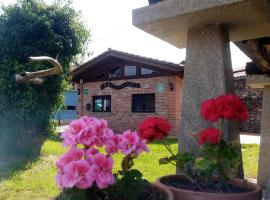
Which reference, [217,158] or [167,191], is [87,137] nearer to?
[167,191]

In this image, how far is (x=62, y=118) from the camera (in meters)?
23.9

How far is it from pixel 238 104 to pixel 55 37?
6462 mm

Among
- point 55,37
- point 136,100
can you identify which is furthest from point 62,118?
point 55,37

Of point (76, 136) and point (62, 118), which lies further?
point (62, 118)

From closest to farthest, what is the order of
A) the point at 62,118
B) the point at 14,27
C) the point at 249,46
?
the point at 249,46, the point at 14,27, the point at 62,118

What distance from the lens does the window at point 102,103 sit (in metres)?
17.4

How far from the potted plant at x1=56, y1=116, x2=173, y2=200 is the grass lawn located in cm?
204

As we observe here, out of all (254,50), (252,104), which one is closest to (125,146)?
(254,50)

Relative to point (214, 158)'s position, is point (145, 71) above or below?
above

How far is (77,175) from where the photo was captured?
148 centimetres

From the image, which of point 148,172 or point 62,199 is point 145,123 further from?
point 148,172

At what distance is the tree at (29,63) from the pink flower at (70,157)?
6.20 metres

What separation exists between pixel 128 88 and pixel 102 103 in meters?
1.90

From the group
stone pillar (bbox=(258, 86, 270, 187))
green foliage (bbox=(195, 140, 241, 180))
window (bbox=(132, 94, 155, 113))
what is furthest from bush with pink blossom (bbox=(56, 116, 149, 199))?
window (bbox=(132, 94, 155, 113))
